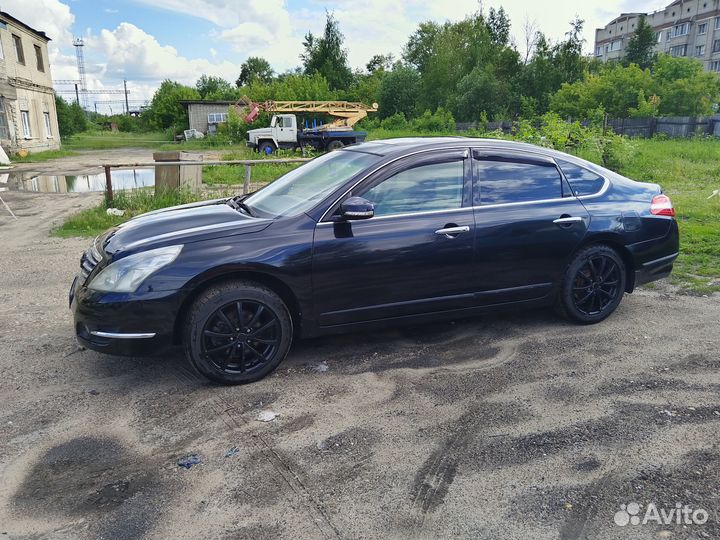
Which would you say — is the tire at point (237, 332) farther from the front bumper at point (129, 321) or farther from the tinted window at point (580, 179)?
the tinted window at point (580, 179)

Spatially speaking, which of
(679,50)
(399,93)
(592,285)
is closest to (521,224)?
(592,285)

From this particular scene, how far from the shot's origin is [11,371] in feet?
14.0

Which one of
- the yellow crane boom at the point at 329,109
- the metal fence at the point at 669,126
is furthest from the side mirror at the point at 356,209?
the yellow crane boom at the point at 329,109

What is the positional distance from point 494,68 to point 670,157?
29.4 meters

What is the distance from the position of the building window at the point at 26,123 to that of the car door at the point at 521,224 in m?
34.3

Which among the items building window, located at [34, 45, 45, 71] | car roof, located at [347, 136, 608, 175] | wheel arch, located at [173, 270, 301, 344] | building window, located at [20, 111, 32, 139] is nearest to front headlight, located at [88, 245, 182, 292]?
wheel arch, located at [173, 270, 301, 344]

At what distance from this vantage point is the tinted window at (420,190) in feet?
14.1

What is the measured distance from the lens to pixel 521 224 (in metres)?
4.61

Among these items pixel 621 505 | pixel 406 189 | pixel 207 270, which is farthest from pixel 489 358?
pixel 207 270

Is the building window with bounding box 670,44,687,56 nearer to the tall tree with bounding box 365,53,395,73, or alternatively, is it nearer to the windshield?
the tall tree with bounding box 365,53,395,73

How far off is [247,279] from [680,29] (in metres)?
84.4

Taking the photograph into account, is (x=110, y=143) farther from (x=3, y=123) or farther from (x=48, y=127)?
(x=3, y=123)

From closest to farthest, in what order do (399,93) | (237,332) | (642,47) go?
(237,332), (399,93), (642,47)

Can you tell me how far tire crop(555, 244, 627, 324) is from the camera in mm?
4912
